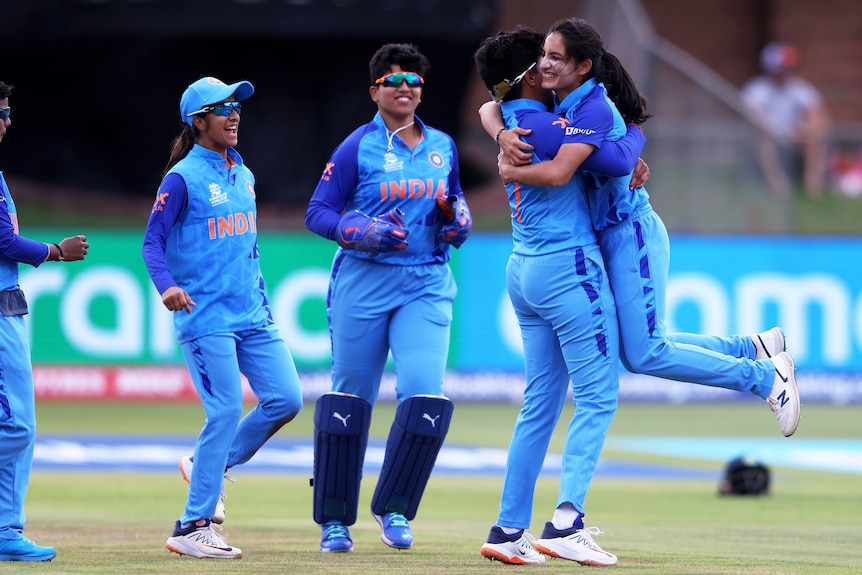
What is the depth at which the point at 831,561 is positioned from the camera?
22.2 feet

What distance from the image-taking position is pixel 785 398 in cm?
685

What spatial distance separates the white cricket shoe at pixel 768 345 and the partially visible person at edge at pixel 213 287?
217cm

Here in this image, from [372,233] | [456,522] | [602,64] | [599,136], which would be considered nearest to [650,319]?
[599,136]

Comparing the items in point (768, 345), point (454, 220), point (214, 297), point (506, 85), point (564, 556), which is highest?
point (506, 85)

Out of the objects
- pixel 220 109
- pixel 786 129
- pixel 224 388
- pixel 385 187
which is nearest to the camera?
pixel 224 388

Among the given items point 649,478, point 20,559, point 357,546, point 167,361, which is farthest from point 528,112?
point 167,361

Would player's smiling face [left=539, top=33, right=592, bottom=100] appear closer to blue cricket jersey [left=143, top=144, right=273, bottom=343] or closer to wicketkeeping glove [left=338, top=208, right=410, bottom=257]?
wicketkeeping glove [left=338, top=208, right=410, bottom=257]

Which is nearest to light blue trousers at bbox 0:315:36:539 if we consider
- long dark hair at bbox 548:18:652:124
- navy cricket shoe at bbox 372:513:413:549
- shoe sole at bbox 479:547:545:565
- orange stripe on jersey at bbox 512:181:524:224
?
navy cricket shoe at bbox 372:513:413:549

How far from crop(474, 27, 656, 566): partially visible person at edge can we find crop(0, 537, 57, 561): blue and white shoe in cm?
192

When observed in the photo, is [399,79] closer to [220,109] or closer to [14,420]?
[220,109]

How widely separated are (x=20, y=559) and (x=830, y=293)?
13284 mm

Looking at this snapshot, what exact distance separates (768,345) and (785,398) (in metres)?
0.30

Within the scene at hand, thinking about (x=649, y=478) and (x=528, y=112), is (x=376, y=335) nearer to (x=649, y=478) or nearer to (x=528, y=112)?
(x=528, y=112)

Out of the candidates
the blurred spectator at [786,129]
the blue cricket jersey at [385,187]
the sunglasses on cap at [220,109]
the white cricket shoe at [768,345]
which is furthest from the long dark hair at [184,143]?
the blurred spectator at [786,129]
